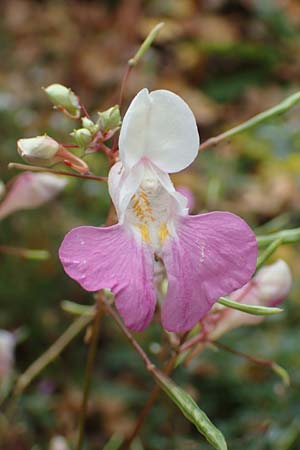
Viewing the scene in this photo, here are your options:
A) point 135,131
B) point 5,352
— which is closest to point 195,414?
point 135,131

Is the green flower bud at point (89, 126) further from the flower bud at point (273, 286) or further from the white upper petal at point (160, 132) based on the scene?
the flower bud at point (273, 286)

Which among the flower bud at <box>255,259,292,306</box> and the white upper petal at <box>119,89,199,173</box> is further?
the flower bud at <box>255,259,292,306</box>

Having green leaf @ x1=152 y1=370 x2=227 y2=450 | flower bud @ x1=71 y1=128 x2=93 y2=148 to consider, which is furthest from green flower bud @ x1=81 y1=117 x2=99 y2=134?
green leaf @ x1=152 y1=370 x2=227 y2=450

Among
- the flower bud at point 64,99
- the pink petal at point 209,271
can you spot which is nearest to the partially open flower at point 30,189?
the flower bud at point 64,99

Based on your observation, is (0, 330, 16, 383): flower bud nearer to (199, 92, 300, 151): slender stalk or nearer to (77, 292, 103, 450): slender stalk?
(77, 292, 103, 450): slender stalk

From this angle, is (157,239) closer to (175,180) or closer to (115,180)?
(115,180)

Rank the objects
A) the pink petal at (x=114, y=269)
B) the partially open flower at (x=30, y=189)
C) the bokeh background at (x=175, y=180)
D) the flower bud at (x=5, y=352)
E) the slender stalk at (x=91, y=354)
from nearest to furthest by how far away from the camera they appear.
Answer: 1. the pink petal at (x=114, y=269)
2. the slender stalk at (x=91, y=354)
3. the partially open flower at (x=30, y=189)
4. the flower bud at (x=5, y=352)
5. the bokeh background at (x=175, y=180)

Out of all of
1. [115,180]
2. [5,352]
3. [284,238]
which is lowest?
[5,352]
